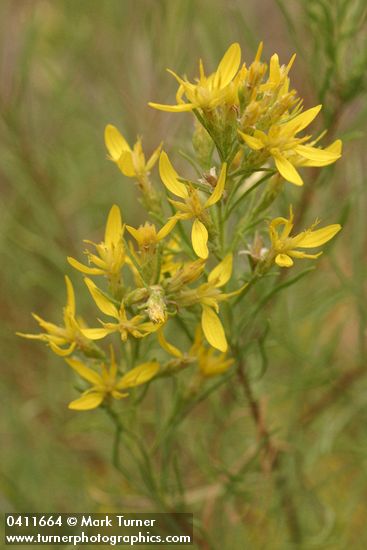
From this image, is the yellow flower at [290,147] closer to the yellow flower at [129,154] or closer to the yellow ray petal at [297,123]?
the yellow ray petal at [297,123]

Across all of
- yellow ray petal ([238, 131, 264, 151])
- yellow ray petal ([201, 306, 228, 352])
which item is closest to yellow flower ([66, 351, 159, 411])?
yellow ray petal ([201, 306, 228, 352])

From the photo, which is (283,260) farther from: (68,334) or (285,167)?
(68,334)

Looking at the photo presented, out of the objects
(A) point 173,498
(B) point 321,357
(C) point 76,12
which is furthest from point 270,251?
(C) point 76,12

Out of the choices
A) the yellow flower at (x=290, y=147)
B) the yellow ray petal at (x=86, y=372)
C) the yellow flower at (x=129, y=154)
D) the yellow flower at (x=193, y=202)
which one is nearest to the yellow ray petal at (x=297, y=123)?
the yellow flower at (x=290, y=147)

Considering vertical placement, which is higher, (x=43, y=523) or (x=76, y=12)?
(x=76, y=12)

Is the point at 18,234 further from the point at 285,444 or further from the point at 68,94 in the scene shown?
the point at 285,444

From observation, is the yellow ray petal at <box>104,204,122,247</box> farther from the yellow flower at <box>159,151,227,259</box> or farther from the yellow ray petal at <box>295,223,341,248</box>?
the yellow ray petal at <box>295,223,341,248</box>

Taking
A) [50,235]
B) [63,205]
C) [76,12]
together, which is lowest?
[50,235]
